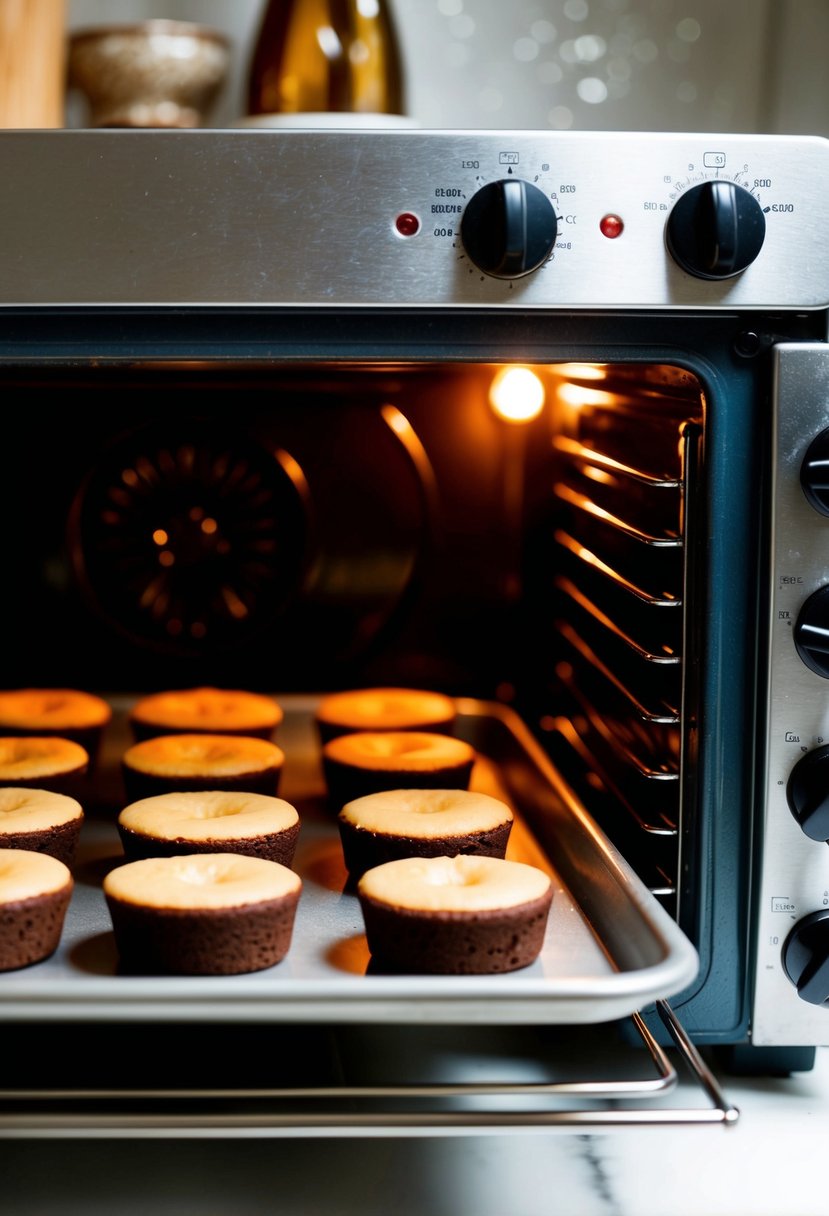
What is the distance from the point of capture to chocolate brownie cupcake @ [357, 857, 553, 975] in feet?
3.09

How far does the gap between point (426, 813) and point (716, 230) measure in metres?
0.60

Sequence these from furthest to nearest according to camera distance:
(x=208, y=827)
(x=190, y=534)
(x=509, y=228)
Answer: (x=190, y=534) < (x=208, y=827) < (x=509, y=228)

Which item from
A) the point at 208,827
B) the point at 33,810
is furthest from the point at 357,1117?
the point at 33,810

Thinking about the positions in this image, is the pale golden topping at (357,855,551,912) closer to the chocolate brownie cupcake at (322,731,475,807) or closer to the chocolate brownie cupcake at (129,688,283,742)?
the chocolate brownie cupcake at (322,731,475,807)

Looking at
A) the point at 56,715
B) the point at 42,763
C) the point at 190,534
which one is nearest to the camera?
the point at 42,763

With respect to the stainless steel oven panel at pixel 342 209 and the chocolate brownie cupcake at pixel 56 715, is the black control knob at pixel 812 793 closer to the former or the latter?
the stainless steel oven panel at pixel 342 209

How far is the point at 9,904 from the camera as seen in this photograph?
0.93 m

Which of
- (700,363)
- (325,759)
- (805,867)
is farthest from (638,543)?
(325,759)

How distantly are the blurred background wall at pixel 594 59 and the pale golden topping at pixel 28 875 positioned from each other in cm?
111

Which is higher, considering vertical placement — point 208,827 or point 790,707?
point 790,707

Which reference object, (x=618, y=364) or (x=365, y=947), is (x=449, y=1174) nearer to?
(x=365, y=947)

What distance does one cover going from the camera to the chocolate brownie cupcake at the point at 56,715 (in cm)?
143

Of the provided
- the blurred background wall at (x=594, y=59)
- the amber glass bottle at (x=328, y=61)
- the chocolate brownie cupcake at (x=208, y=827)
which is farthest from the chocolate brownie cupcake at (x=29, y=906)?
the blurred background wall at (x=594, y=59)

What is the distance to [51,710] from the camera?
1.49 meters
